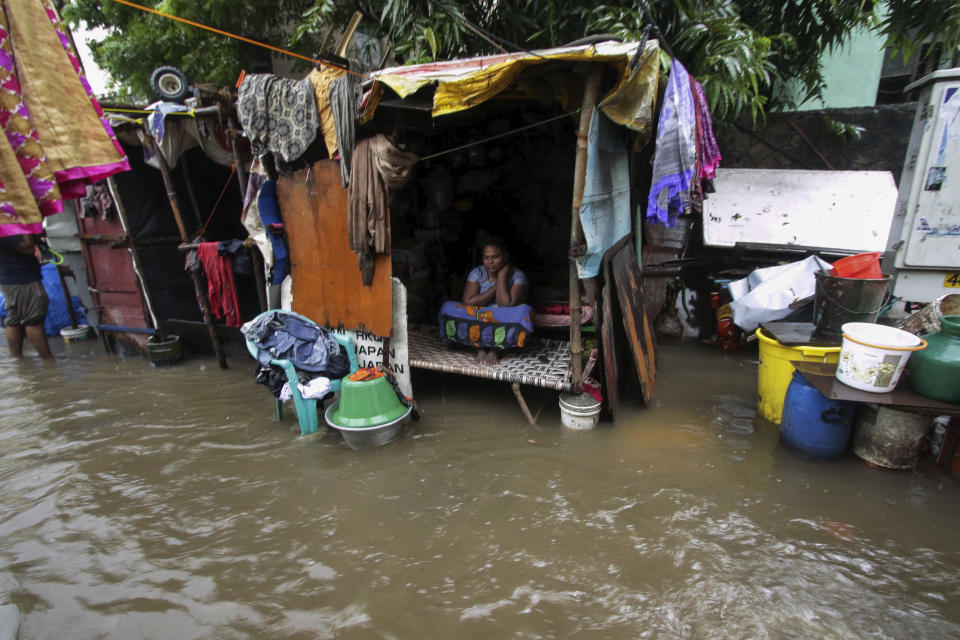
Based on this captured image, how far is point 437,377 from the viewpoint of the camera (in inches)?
233

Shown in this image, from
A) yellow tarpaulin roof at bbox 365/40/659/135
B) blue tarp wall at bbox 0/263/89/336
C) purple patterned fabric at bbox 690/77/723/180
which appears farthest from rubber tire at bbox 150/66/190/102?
purple patterned fabric at bbox 690/77/723/180

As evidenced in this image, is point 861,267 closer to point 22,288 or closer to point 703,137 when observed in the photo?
point 703,137

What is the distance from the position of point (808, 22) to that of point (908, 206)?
147 inches

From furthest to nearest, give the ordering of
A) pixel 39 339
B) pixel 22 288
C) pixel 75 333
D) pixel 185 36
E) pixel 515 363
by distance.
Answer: pixel 185 36 → pixel 75 333 → pixel 39 339 → pixel 22 288 → pixel 515 363

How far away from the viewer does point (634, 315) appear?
15.9 feet

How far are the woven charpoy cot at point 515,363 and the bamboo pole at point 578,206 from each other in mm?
220

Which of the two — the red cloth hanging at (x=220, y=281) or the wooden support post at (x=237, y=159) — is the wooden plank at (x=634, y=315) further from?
the red cloth hanging at (x=220, y=281)

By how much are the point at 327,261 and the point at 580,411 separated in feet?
10.2

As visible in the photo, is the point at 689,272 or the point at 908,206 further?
the point at 689,272

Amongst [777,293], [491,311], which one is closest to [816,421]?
[777,293]

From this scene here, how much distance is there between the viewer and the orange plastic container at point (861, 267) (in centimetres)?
440

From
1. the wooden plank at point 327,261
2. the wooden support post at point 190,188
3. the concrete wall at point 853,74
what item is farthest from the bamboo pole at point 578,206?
the concrete wall at point 853,74

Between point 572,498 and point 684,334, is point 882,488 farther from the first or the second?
point 684,334

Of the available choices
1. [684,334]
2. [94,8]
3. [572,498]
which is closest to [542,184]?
[684,334]
